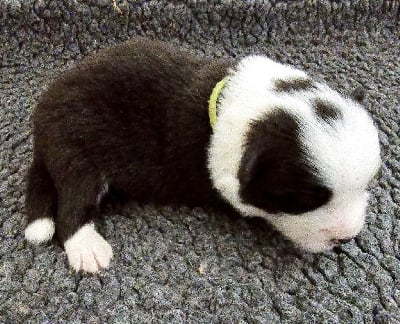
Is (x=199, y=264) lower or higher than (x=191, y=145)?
lower

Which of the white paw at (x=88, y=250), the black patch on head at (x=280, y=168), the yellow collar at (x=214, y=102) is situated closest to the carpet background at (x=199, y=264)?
the white paw at (x=88, y=250)

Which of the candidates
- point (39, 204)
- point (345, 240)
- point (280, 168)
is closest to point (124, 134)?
point (39, 204)

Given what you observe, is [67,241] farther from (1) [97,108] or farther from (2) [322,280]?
(2) [322,280]

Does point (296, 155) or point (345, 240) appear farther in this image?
point (345, 240)

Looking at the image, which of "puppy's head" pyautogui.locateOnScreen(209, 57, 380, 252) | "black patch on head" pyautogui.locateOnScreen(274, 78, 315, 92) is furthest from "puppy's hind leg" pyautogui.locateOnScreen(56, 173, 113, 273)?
"black patch on head" pyautogui.locateOnScreen(274, 78, 315, 92)

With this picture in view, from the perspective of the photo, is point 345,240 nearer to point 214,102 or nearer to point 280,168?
point 280,168

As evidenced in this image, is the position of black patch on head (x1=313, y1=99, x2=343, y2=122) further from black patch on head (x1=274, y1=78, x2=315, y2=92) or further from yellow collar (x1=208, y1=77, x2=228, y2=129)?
yellow collar (x1=208, y1=77, x2=228, y2=129)

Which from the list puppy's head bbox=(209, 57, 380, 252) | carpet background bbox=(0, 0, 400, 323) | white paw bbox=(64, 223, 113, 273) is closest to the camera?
puppy's head bbox=(209, 57, 380, 252)
